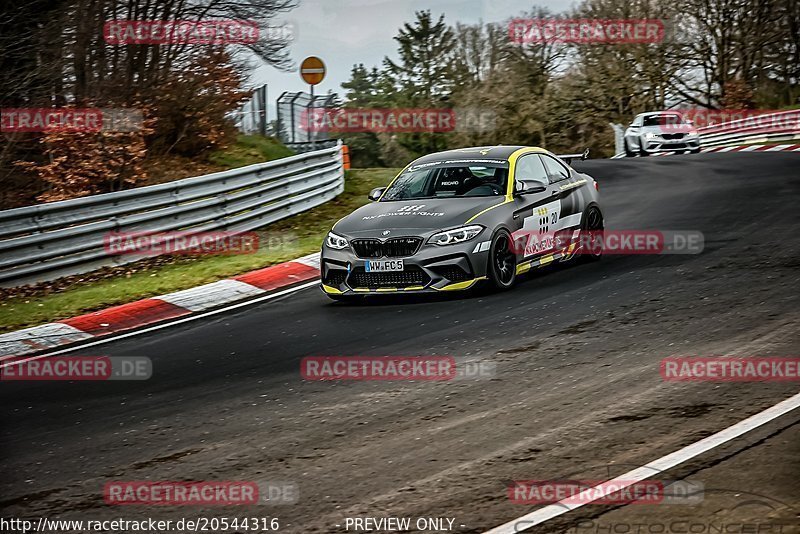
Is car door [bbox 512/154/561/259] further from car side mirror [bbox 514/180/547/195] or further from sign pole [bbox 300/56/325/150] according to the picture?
sign pole [bbox 300/56/325/150]

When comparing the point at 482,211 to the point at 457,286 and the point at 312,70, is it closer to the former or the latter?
the point at 457,286

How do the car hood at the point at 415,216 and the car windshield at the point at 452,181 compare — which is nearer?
the car hood at the point at 415,216

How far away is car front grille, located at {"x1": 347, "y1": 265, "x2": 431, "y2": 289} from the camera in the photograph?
10.9 m

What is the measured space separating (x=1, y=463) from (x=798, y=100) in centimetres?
5191

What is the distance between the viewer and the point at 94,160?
18047 mm

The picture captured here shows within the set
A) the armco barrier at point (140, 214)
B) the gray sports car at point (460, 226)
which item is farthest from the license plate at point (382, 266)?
the armco barrier at point (140, 214)

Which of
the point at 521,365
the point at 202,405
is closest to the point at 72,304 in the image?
the point at 202,405

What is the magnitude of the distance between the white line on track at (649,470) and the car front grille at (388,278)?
4910mm

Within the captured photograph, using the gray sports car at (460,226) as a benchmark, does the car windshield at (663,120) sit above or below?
above

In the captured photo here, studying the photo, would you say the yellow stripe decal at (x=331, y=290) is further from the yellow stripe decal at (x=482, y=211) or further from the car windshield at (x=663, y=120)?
the car windshield at (x=663, y=120)

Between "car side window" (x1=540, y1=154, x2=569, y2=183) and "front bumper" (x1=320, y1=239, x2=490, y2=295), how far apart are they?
88.7 inches

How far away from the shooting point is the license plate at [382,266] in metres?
10.9

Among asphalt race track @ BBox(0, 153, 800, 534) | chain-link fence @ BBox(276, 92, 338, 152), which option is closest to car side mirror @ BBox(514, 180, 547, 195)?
asphalt race track @ BBox(0, 153, 800, 534)

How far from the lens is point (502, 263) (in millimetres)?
11344
